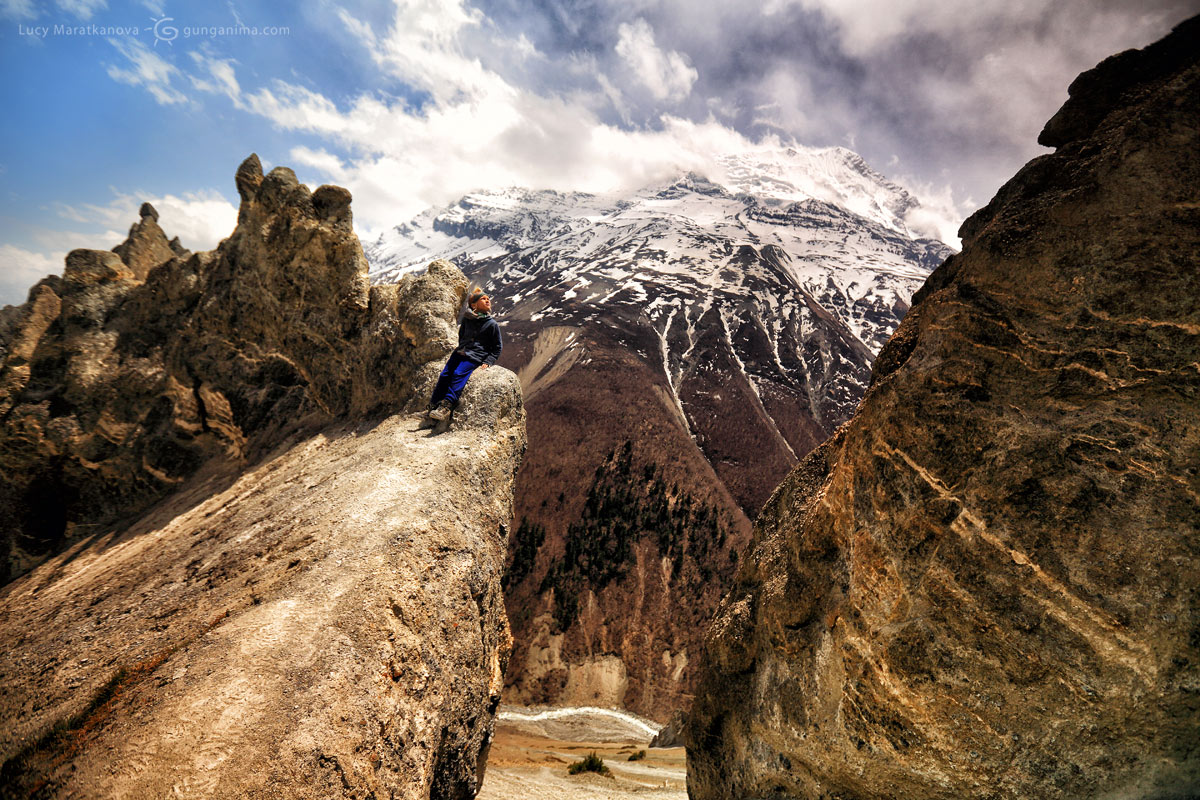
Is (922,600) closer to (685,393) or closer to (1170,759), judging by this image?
(1170,759)

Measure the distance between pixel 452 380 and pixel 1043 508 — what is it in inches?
414

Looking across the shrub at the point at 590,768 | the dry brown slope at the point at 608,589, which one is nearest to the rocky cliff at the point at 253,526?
the shrub at the point at 590,768

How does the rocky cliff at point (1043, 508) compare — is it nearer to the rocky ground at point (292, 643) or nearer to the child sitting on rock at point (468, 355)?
the rocky ground at point (292, 643)

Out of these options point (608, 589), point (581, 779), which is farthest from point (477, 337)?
point (608, 589)

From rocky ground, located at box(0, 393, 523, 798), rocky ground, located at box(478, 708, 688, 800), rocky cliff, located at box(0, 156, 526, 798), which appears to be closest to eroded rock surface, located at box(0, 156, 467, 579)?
rocky cliff, located at box(0, 156, 526, 798)

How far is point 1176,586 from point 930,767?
125 inches

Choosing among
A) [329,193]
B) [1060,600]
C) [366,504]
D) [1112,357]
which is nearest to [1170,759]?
[1060,600]

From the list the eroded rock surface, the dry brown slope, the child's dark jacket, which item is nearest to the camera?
the child's dark jacket

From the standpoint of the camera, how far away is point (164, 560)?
30.7ft

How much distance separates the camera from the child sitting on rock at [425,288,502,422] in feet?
37.0

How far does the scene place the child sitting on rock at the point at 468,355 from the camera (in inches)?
444

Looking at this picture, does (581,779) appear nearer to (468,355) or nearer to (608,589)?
(468,355)

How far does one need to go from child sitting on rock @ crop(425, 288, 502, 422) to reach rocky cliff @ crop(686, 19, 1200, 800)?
8.40m

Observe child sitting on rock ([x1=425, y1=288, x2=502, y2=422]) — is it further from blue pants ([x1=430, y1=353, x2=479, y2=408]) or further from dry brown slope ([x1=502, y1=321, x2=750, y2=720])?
dry brown slope ([x1=502, y1=321, x2=750, y2=720])
